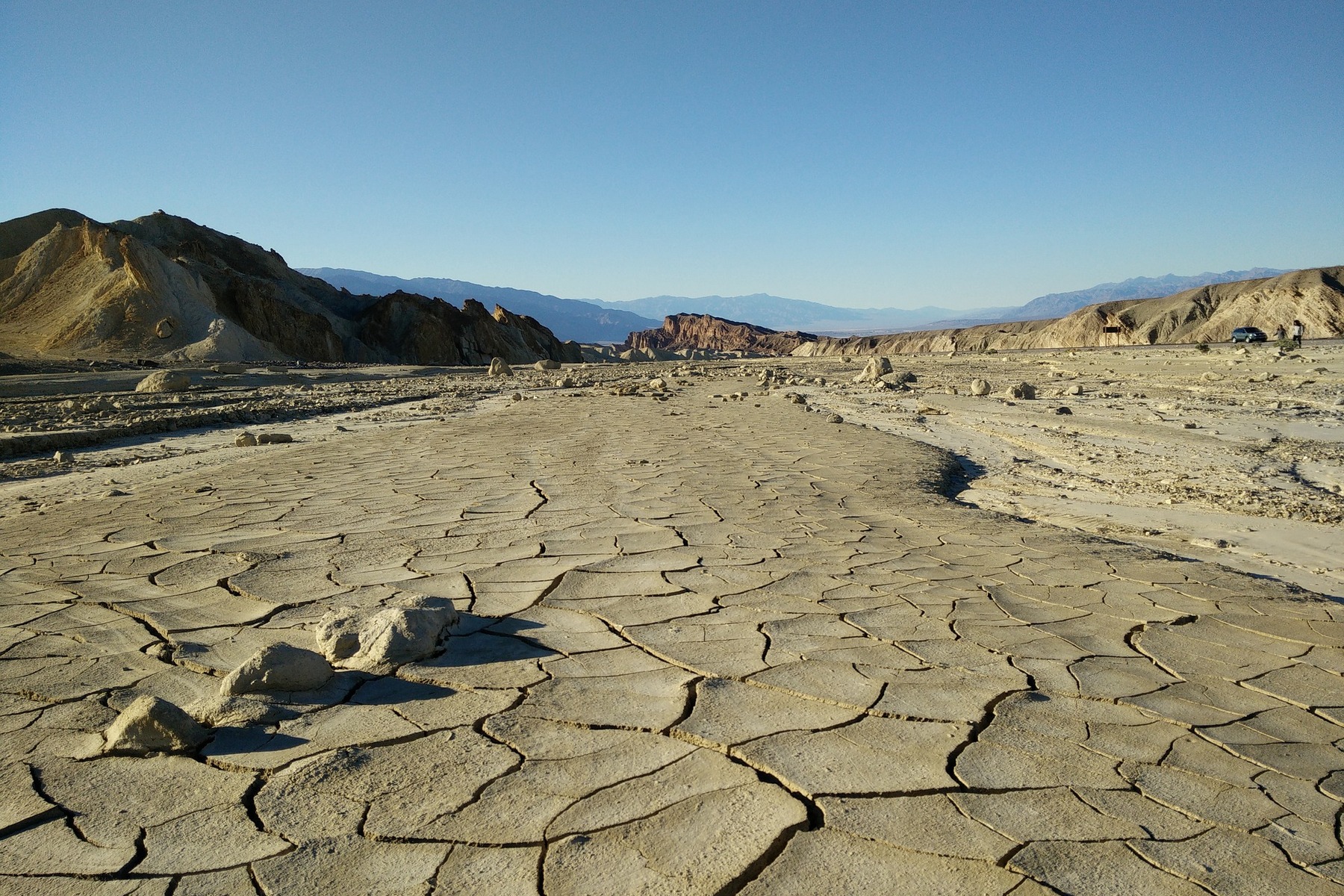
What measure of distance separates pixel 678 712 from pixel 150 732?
1309mm

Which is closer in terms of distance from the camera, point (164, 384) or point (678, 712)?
point (678, 712)

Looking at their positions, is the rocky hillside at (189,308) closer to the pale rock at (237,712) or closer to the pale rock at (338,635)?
the pale rock at (338,635)

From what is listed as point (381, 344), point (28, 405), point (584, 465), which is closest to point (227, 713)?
point (584, 465)

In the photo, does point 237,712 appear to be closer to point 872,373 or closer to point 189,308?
point 872,373

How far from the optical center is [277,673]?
2197 millimetres

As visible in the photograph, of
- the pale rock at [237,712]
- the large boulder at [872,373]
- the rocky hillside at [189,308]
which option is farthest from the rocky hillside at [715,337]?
the pale rock at [237,712]

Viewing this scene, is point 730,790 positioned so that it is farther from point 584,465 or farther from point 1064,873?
point 584,465

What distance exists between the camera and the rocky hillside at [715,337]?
82.3 m

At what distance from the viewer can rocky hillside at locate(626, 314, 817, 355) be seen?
3241 inches

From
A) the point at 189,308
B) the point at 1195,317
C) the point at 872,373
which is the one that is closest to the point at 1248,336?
the point at 1195,317

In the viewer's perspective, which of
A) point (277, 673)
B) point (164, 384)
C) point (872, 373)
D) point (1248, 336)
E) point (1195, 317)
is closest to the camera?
point (277, 673)

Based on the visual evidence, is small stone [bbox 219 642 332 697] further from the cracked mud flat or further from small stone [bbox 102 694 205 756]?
small stone [bbox 102 694 205 756]

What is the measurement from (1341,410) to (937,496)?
860 centimetres

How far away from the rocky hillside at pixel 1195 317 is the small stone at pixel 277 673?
5032 centimetres
